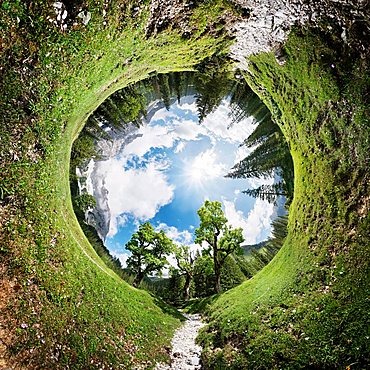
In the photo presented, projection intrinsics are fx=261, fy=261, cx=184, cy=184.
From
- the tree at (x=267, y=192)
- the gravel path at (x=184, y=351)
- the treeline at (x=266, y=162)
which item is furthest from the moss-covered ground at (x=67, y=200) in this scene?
the tree at (x=267, y=192)

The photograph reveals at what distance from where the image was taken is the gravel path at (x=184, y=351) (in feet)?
24.8

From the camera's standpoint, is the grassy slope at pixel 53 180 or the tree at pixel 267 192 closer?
the grassy slope at pixel 53 180

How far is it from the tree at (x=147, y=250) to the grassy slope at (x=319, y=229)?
11.0 m

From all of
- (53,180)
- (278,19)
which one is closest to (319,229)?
(278,19)

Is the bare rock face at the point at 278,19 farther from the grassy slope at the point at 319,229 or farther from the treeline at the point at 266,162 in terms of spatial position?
the treeline at the point at 266,162

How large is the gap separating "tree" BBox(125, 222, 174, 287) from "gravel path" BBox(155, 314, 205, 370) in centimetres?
740

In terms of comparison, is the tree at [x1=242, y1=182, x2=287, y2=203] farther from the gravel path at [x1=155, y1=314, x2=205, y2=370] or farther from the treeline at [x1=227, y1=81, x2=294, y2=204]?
the gravel path at [x1=155, y1=314, x2=205, y2=370]

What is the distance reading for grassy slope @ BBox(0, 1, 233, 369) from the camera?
400cm

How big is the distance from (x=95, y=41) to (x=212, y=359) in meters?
8.46

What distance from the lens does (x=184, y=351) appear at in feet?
28.0

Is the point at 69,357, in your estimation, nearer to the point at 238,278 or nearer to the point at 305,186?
the point at 305,186

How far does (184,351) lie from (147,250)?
10720 mm

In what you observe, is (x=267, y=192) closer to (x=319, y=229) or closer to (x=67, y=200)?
(x=319, y=229)

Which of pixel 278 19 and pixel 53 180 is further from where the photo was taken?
pixel 53 180
